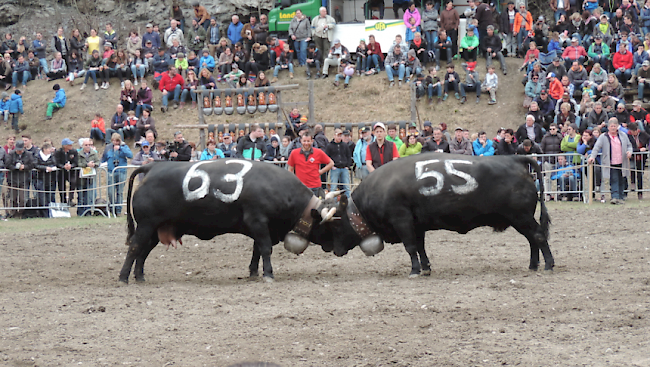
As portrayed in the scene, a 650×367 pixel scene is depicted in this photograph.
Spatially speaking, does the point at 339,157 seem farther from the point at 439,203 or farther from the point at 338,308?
the point at 338,308

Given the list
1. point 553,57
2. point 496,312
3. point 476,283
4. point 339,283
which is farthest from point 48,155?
point 553,57

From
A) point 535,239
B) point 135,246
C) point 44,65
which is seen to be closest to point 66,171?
point 135,246

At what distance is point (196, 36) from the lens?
Answer: 2788 centimetres

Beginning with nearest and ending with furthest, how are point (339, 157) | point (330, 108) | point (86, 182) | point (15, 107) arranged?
1. point (339, 157)
2. point (86, 182)
3. point (330, 108)
4. point (15, 107)

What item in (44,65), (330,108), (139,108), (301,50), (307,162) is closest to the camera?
(307,162)

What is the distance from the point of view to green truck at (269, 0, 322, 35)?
27.2 metres

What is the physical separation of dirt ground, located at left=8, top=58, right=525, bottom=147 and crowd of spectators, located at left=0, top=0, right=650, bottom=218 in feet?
1.06

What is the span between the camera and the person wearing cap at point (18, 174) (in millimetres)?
16531

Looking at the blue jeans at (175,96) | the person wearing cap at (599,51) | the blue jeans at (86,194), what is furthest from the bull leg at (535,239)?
Answer: the blue jeans at (175,96)

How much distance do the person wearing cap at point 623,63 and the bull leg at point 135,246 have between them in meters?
15.9

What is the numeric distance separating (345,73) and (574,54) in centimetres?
709

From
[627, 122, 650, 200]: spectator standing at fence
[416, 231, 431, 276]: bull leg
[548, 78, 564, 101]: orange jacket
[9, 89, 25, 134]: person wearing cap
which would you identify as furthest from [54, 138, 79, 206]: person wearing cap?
[548, 78, 564, 101]: orange jacket

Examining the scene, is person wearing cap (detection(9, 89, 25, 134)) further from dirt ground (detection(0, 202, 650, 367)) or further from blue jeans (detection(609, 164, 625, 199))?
blue jeans (detection(609, 164, 625, 199))

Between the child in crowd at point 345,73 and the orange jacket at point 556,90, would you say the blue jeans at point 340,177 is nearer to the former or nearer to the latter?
the orange jacket at point 556,90
